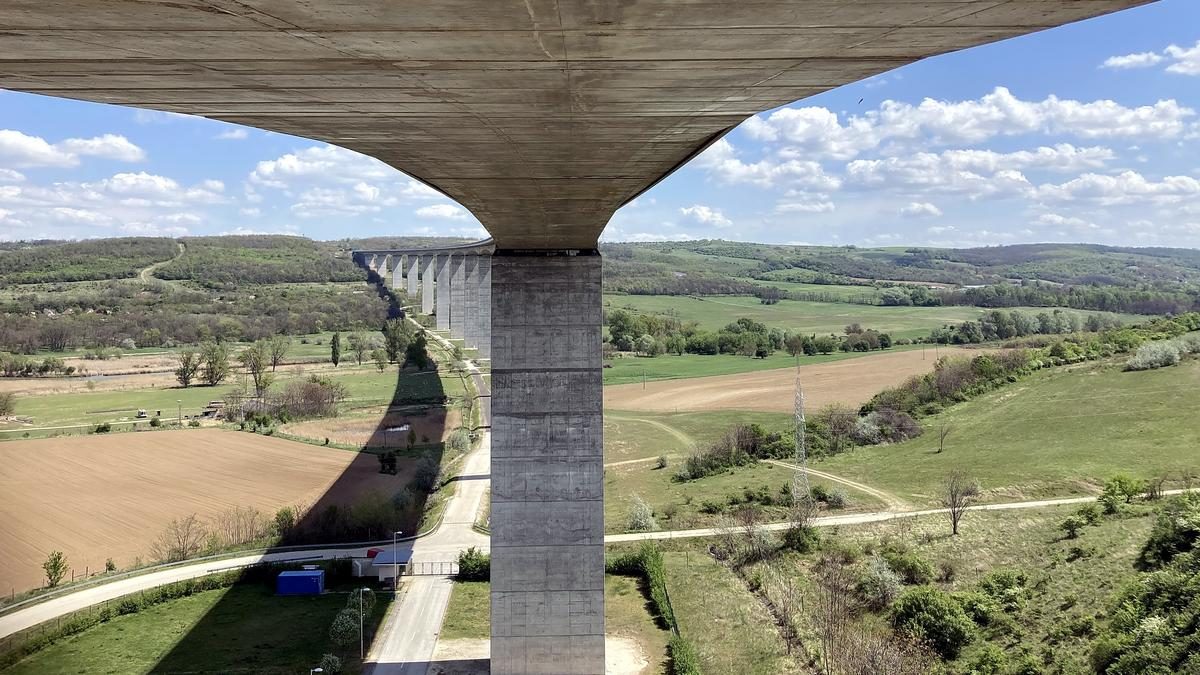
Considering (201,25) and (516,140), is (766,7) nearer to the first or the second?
(201,25)

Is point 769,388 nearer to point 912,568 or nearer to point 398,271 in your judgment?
point 912,568

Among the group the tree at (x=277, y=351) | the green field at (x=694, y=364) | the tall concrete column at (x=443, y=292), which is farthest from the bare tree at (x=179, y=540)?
the tall concrete column at (x=443, y=292)

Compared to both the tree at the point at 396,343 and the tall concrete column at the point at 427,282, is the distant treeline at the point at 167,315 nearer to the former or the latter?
the tall concrete column at the point at 427,282

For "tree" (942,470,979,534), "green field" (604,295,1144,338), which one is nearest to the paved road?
"tree" (942,470,979,534)

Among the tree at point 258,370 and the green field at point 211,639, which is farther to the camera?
the tree at point 258,370

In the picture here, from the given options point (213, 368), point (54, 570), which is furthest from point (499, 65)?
point (213, 368)

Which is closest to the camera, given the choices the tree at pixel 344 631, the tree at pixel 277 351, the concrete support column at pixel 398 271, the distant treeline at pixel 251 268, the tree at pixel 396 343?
the tree at pixel 344 631

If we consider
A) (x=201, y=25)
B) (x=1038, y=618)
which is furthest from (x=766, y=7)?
(x=1038, y=618)
